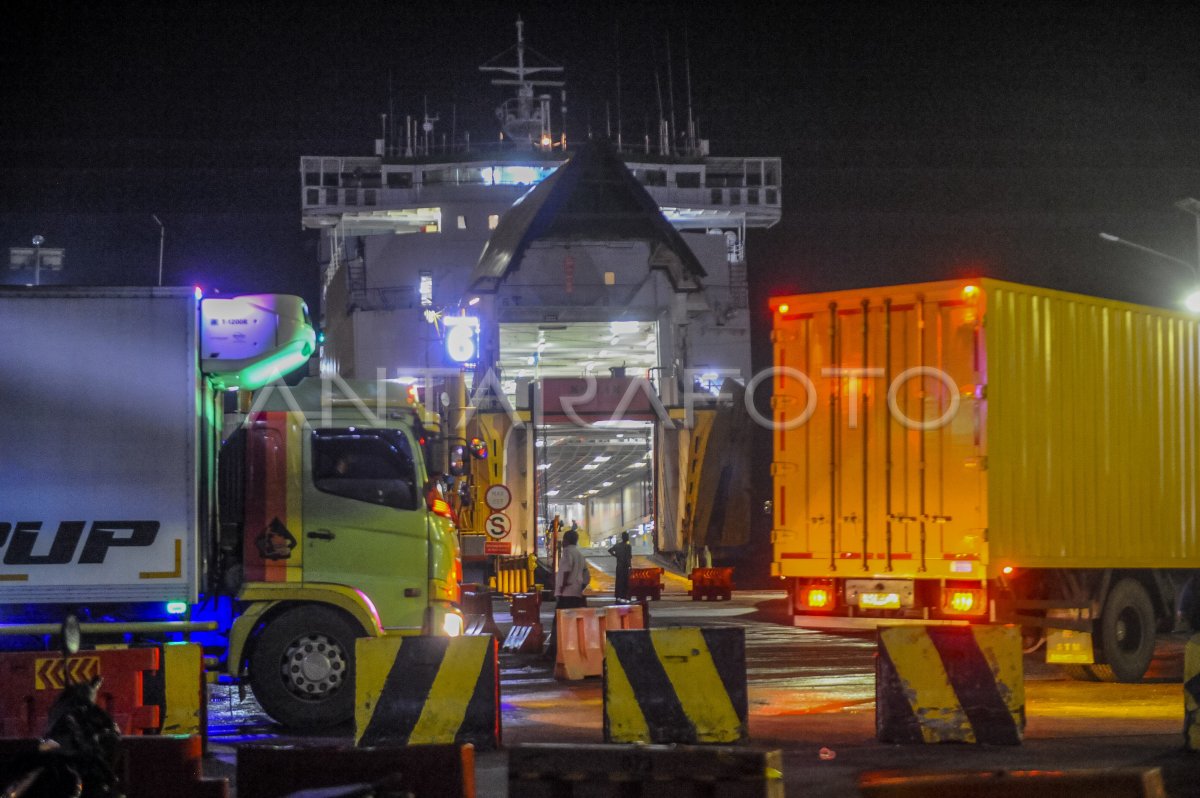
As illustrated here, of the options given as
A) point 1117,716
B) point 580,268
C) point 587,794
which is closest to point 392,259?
point 580,268

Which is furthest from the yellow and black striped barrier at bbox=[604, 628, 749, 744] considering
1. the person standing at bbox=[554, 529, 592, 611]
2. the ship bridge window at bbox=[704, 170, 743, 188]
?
the ship bridge window at bbox=[704, 170, 743, 188]

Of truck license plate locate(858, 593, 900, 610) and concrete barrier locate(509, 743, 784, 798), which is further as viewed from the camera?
truck license plate locate(858, 593, 900, 610)

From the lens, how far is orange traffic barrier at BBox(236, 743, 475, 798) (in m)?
6.06

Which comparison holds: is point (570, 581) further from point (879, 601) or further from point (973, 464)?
point (973, 464)

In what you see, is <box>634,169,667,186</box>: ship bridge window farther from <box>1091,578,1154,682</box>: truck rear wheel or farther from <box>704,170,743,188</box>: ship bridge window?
<box>1091,578,1154,682</box>: truck rear wheel

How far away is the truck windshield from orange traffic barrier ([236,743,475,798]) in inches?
215

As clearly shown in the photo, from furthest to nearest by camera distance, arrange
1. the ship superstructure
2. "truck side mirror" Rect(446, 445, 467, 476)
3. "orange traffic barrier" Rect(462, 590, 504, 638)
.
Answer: the ship superstructure < "orange traffic barrier" Rect(462, 590, 504, 638) < "truck side mirror" Rect(446, 445, 467, 476)

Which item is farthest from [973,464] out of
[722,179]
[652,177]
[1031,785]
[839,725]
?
[722,179]

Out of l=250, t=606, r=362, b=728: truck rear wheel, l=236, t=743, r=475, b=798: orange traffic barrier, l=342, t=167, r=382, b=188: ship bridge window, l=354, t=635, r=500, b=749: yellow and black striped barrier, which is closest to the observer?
l=236, t=743, r=475, b=798: orange traffic barrier

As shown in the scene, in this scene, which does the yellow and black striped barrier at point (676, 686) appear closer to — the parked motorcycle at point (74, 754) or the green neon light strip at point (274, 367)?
the green neon light strip at point (274, 367)

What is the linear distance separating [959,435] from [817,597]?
2.19 meters

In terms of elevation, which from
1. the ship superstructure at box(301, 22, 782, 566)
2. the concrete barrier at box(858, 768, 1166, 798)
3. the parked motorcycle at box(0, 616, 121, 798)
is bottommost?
the concrete barrier at box(858, 768, 1166, 798)

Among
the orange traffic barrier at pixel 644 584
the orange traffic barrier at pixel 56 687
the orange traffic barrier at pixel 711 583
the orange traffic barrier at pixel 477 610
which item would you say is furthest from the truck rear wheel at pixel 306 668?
the orange traffic barrier at pixel 711 583

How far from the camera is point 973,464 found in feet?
43.5
